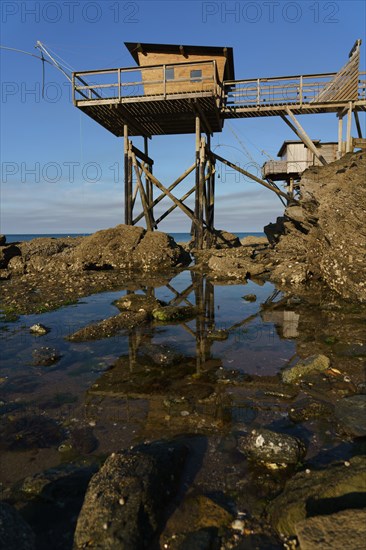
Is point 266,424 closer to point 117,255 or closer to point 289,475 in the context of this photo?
point 289,475

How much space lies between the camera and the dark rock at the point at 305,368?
5.09 meters

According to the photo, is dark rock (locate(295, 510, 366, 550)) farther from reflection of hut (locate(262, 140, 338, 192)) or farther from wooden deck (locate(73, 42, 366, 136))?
reflection of hut (locate(262, 140, 338, 192))

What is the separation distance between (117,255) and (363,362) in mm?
12913

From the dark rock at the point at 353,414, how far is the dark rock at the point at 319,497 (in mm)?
1038

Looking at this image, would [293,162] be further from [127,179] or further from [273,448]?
[273,448]

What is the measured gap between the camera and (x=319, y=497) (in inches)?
101

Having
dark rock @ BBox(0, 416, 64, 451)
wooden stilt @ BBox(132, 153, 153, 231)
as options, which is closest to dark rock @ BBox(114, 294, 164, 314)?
dark rock @ BBox(0, 416, 64, 451)

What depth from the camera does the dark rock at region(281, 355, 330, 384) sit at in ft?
16.7

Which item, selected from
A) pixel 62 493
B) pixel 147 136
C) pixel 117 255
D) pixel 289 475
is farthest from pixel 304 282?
pixel 147 136

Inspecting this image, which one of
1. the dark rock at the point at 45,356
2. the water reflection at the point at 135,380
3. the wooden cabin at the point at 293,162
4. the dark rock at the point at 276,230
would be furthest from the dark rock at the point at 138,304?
the wooden cabin at the point at 293,162

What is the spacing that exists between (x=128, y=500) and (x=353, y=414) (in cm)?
271

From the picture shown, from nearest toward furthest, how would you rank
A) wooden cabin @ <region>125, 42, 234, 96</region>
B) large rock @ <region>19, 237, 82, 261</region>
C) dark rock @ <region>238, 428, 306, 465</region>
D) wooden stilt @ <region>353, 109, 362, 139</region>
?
dark rock @ <region>238, 428, 306, 465</region> → wooden stilt @ <region>353, 109, 362, 139</region> → wooden cabin @ <region>125, 42, 234, 96</region> → large rock @ <region>19, 237, 82, 261</region>

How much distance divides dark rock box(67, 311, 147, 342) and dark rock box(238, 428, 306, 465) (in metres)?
4.28

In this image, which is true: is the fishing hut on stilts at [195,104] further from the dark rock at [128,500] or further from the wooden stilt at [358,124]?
the dark rock at [128,500]
